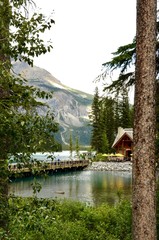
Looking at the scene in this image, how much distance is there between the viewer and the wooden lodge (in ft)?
219

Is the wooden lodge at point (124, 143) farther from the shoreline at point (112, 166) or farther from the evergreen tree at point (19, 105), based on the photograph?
the evergreen tree at point (19, 105)

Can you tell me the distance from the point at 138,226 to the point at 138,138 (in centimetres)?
127

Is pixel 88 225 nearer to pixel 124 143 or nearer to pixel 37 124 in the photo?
pixel 37 124

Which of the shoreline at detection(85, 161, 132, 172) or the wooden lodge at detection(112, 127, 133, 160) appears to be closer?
the shoreline at detection(85, 161, 132, 172)

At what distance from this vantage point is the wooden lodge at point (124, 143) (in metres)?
66.6

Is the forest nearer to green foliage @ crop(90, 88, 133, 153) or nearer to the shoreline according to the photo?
the shoreline

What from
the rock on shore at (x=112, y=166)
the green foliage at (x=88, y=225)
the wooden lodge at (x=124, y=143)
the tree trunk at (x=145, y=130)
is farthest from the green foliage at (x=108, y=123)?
the tree trunk at (x=145, y=130)

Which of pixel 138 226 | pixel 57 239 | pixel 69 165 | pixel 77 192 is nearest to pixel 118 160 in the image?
pixel 69 165

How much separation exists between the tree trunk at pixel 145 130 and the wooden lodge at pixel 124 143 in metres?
61.4

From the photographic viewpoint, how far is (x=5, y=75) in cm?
402

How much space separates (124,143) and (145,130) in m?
65.1

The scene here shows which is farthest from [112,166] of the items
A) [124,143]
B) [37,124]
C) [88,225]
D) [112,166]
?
[37,124]

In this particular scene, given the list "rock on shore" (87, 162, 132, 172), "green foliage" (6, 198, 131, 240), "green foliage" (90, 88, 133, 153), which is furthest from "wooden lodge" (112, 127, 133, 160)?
"green foliage" (6, 198, 131, 240)

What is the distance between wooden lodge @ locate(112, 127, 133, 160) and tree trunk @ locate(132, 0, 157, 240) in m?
61.4
